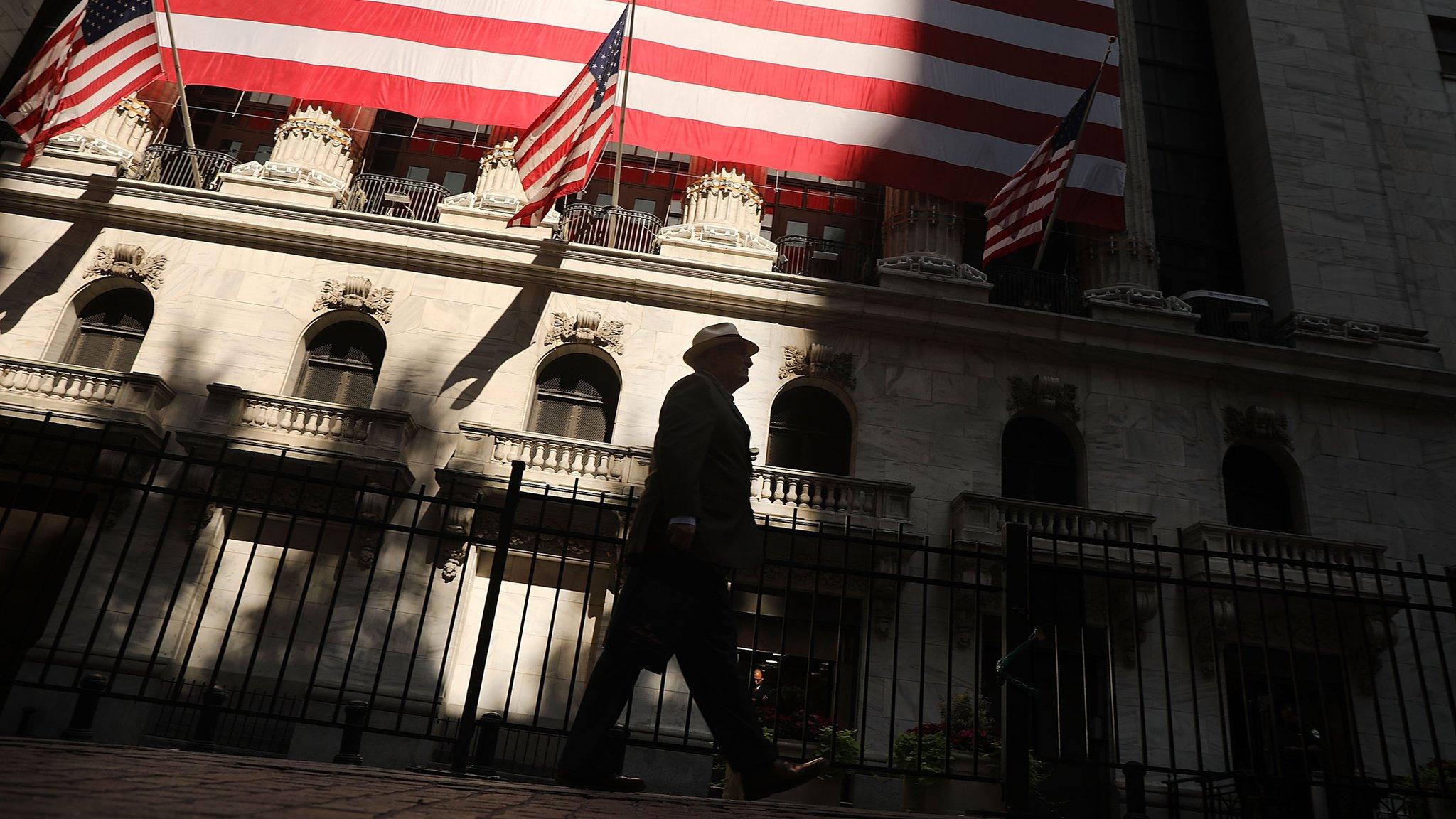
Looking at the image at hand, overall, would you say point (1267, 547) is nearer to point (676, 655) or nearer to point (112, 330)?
point (676, 655)

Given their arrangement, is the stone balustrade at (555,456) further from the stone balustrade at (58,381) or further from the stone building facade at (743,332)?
the stone balustrade at (58,381)

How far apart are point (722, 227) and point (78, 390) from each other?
1222 cm

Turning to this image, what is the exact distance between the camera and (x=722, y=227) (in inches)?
741

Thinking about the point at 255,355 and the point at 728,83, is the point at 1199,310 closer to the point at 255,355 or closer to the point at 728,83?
the point at 728,83

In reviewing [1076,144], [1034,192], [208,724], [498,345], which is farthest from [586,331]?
[208,724]

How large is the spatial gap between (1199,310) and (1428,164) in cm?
705

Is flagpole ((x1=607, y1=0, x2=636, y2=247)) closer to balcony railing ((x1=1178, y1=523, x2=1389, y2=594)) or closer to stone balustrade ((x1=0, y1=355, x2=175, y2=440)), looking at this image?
stone balustrade ((x1=0, y1=355, x2=175, y2=440))

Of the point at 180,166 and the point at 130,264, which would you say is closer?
the point at 130,264

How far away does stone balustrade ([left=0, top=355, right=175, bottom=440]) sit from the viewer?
15508mm

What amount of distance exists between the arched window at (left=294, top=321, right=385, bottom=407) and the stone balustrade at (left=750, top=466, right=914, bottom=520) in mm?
7840

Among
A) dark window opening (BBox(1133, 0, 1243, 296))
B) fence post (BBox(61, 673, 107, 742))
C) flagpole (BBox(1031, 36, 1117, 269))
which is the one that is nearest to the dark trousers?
fence post (BBox(61, 673, 107, 742))

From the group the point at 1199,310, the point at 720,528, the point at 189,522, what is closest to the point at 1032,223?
the point at 1199,310

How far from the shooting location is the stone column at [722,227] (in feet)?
60.6

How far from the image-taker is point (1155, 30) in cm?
2439
